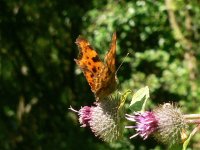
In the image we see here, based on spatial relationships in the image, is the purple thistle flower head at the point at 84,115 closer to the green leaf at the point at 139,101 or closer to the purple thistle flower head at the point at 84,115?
the purple thistle flower head at the point at 84,115

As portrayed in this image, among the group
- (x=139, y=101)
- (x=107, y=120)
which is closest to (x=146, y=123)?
(x=139, y=101)

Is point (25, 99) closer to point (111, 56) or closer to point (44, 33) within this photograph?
point (44, 33)

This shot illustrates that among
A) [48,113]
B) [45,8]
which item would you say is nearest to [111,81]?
[45,8]

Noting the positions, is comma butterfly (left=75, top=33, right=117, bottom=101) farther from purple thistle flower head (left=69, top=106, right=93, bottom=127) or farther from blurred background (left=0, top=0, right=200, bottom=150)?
blurred background (left=0, top=0, right=200, bottom=150)

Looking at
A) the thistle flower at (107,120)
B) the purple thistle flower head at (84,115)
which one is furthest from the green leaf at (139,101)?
the purple thistle flower head at (84,115)

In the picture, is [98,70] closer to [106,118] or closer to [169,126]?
[106,118]
